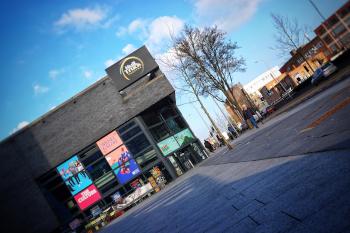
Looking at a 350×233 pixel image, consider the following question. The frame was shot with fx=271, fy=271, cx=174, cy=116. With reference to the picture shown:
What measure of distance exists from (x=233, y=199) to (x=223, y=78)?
87.7 ft

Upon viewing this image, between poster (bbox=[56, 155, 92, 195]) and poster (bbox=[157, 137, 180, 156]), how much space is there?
639cm

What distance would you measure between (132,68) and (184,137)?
7395 mm

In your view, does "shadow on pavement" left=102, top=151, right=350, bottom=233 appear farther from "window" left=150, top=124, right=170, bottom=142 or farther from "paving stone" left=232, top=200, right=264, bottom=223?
"window" left=150, top=124, right=170, bottom=142

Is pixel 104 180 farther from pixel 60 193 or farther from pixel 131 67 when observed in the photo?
pixel 131 67

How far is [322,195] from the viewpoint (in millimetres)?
2631

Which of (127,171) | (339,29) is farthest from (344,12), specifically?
(127,171)

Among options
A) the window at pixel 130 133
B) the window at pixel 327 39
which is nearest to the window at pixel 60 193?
the window at pixel 130 133

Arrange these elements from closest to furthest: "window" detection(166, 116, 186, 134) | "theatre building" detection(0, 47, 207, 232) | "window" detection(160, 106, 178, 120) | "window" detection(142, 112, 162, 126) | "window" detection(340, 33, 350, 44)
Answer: "theatre building" detection(0, 47, 207, 232) < "window" detection(142, 112, 162, 126) < "window" detection(166, 116, 186, 134) < "window" detection(160, 106, 178, 120) < "window" detection(340, 33, 350, 44)

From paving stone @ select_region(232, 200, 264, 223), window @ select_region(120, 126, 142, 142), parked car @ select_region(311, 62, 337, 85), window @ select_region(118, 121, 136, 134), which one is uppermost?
window @ select_region(118, 121, 136, 134)

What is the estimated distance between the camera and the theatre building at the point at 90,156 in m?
21.6

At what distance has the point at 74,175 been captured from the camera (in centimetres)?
2195

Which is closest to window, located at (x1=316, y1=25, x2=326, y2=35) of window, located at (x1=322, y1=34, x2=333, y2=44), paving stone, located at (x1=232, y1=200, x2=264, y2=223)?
window, located at (x1=322, y1=34, x2=333, y2=44)

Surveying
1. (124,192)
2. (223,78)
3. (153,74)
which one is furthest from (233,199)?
(223,78)

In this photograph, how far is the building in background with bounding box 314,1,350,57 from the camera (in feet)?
209
